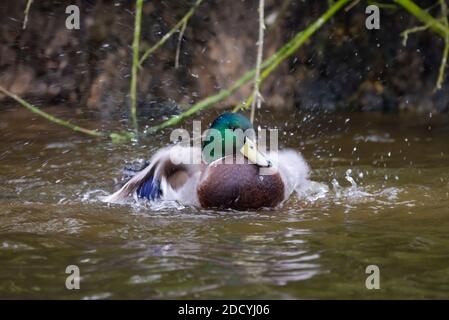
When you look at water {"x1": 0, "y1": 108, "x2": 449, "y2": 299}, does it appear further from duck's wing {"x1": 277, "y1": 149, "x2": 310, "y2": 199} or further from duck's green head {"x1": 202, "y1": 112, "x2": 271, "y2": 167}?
duck's green head {"x1": 202, "y1": 112, "x2": 271, "y2": 167}

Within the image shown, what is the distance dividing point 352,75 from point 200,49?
150cm

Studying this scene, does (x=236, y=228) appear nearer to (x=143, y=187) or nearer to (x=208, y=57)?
(x=143, y=187)

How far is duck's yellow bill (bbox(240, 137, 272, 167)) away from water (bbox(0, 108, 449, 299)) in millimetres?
317

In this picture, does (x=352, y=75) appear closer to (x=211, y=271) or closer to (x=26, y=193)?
(x=26, y=193)

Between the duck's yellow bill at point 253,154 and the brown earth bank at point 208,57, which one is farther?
the brown earth bank at point 208,57

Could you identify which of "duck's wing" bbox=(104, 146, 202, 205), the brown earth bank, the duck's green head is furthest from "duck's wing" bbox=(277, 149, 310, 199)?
the brown earth bank

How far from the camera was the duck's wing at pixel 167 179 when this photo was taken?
17.8 feet

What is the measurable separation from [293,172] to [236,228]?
1.21 meters

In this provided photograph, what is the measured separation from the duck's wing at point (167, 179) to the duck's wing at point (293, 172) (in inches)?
23.1

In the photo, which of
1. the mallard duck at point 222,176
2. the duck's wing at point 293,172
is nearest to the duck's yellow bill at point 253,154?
the mallard duck at point 222,176

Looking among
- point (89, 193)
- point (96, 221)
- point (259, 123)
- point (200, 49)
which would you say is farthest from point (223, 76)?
point (96, 221)

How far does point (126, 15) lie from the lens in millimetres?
7953

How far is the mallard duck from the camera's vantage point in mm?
5141

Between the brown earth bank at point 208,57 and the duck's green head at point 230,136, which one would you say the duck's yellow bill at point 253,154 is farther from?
the brown earth bank at point 208,57
